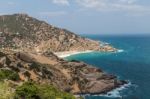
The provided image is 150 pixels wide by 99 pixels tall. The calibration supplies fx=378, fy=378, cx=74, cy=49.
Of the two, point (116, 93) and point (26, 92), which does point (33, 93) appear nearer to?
point (26, 92)

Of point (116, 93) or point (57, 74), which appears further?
point (57, 74)

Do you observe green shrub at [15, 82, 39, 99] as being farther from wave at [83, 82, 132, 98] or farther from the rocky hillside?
wave at [83, 82, 132, 98]

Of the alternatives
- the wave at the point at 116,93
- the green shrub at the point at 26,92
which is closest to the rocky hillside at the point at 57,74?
the wave at the point at 116,93

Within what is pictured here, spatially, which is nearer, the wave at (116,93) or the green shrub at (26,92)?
the green shrub at (26,92)

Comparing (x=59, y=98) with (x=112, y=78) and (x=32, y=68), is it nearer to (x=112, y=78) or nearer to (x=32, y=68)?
(x=32, y=68)

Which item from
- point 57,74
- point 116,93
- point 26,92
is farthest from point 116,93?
point 26,92

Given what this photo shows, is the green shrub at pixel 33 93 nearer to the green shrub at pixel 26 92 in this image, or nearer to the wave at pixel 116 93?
the green shrub at pixel 26 92

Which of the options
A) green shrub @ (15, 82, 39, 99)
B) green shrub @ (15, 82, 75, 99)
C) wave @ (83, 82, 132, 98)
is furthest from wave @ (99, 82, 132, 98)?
green shrub @ (15, 82, 39, 99)

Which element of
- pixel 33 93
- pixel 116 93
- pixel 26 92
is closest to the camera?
pixel 26 92
